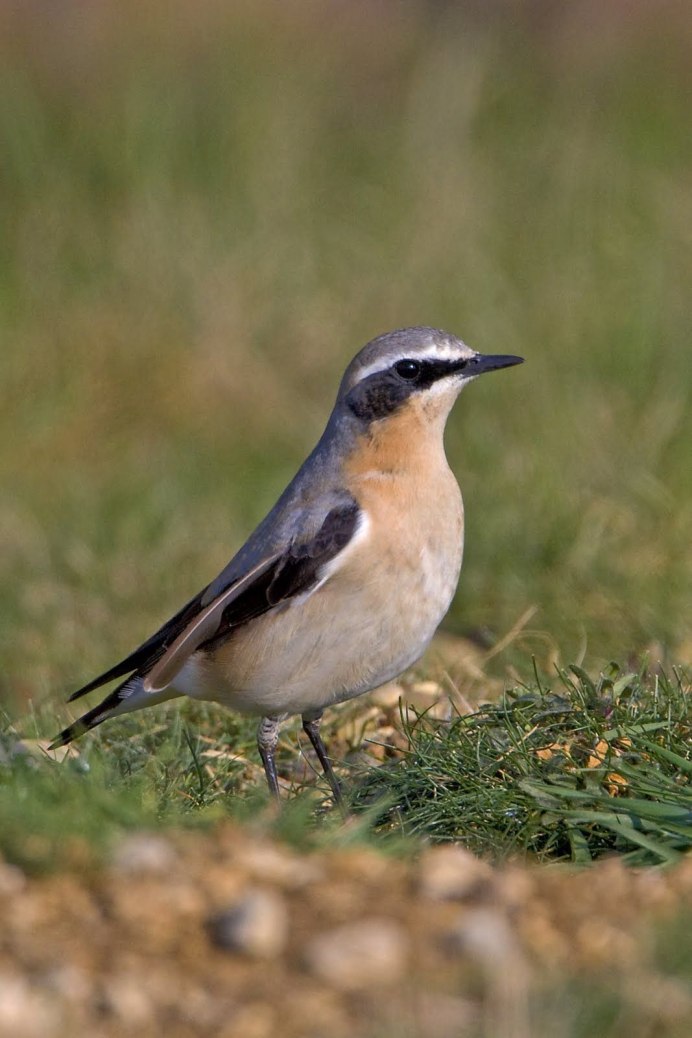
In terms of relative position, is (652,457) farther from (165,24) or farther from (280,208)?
(165,24)

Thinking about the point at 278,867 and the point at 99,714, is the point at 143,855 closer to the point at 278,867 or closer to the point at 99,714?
the point at 278,867

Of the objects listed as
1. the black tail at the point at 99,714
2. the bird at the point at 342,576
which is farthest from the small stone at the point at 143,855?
the black tail at the point at 99,714

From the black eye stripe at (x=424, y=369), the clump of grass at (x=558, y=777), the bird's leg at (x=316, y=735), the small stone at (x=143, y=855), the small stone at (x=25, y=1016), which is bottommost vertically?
the clump of grass at (x=558, y=777)

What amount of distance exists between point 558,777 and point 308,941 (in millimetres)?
1509

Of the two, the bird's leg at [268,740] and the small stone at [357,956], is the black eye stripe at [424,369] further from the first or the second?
the small stone at [357,956]

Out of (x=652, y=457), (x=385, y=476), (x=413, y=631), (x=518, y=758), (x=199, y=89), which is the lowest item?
(x=652, y=457)

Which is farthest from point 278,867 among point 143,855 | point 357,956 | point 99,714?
point 99,714

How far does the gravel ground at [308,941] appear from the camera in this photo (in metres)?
3.36

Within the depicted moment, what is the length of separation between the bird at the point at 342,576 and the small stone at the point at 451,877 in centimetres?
130

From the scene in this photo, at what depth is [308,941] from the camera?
12.0ft

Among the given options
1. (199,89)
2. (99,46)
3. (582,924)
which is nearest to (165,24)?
(99,46)

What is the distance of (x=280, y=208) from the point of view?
12.0m

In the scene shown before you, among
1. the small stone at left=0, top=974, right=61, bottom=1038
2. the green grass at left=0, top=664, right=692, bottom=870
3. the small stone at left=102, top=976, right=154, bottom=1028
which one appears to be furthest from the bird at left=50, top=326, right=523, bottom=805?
the small stone at left=0, top=974, right=61, bottom=1038

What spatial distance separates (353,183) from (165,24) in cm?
246
